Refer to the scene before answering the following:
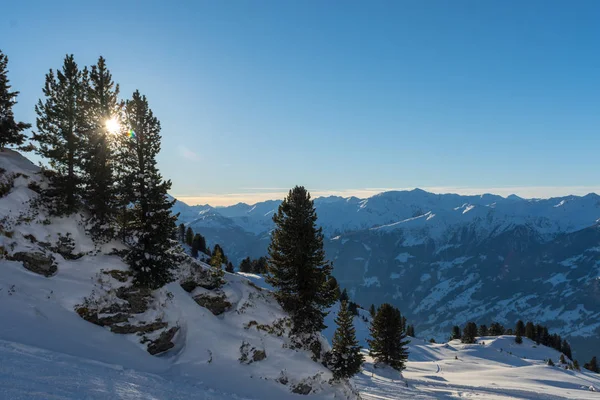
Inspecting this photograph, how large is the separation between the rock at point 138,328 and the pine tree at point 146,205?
297 cm

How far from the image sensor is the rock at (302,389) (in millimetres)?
26641

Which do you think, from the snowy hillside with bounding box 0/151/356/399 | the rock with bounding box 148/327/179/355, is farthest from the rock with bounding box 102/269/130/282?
the rock with bounding box 148/327/179/355

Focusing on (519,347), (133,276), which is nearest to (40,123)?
(133,276)

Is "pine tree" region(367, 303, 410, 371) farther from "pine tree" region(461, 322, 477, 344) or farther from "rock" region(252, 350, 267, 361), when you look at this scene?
"pine tree" region(461, 322, 477, 344)

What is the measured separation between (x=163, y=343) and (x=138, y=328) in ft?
6.80

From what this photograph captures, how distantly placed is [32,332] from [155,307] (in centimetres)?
871

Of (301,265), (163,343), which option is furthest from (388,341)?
(163,343)

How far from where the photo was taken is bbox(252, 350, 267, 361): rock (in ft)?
91.0

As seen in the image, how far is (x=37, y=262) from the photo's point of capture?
24.5 meters

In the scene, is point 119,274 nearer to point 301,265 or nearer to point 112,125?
point 112,125

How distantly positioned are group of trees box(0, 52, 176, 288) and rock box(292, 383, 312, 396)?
515 inches

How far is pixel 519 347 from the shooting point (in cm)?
11300

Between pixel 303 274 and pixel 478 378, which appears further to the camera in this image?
pixel 478 378

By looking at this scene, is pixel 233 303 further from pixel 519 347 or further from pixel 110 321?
pixel 519 347
